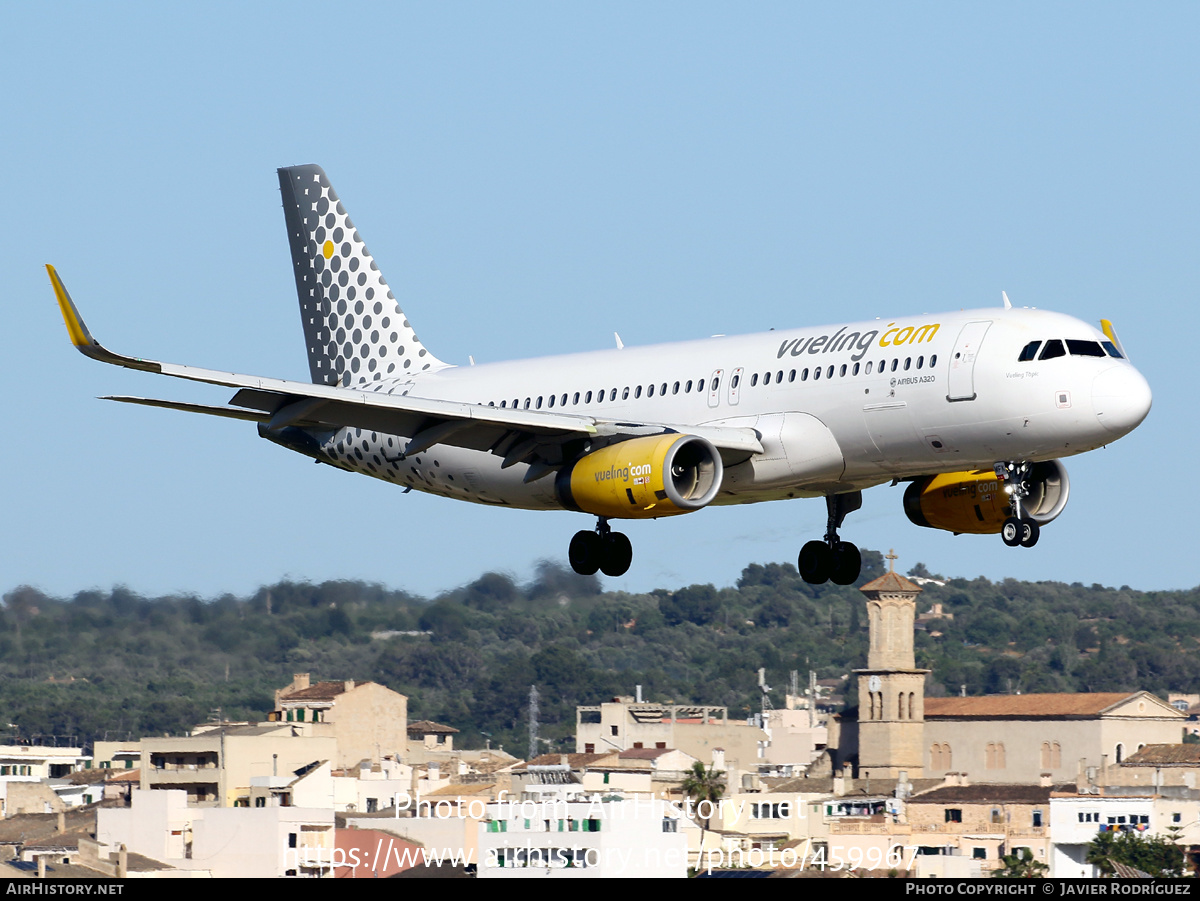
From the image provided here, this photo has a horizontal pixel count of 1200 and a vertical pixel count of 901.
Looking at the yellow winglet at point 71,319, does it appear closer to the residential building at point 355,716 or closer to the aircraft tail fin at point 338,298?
the aircraft tail fin at point 338,298

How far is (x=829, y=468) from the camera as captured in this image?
38.8m

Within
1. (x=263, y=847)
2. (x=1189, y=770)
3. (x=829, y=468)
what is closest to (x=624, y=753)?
(x=1189, y=770)

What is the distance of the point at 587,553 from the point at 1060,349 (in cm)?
1156

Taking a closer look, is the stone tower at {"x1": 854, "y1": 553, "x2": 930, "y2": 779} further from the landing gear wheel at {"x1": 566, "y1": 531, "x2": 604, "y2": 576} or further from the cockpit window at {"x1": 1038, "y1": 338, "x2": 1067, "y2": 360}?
the cockpit window at {"x1": 1038, "y1": 338, "x2": 1067, "y2": 360}

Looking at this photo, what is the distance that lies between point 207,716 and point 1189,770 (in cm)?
6971

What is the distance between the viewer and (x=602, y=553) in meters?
43.2

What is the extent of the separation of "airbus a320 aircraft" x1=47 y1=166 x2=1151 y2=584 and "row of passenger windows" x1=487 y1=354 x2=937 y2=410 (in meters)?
0.04

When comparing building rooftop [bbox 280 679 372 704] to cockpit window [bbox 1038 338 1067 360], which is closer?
cockpit window [bbox 1038 338 1067 360]

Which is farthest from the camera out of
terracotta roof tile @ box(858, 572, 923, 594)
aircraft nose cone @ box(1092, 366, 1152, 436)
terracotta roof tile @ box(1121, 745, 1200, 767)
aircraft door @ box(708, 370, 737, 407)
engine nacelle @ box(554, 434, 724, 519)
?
terracotta roof tile @ box(858, 572, 923, 594)

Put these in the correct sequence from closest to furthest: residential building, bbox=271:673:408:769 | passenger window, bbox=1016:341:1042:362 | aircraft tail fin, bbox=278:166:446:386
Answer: passenger window, bbox=1016:341:1042:362
aircraft tail fin, bbox=278:166:446:386
residential building, bbox=271:673:408:769

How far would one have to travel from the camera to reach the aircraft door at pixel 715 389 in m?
40.7

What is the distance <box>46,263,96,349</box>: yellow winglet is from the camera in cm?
3738

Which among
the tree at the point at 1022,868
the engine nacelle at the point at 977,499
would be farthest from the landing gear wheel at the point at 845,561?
the tree at the point at 1022,868

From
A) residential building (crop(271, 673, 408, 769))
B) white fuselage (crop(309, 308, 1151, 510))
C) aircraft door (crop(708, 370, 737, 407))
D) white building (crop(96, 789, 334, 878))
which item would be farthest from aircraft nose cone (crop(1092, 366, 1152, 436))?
residential building (crop(271, 673, 408, 769))
